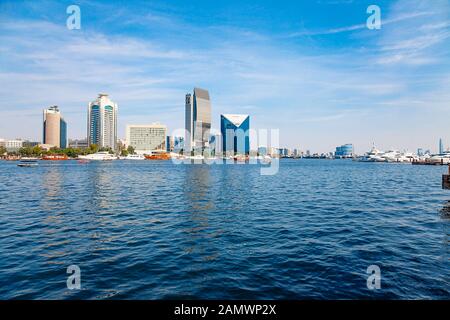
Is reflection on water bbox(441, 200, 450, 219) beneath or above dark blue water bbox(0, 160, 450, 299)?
beneath

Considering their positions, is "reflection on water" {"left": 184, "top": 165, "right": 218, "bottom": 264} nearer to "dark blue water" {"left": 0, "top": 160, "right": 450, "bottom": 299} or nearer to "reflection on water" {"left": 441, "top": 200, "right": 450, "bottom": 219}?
"dark blue water" {"left": 0, "top": 160, "right": 450, "bottom": 299}

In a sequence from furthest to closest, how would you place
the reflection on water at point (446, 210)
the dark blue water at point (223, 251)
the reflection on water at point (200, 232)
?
the reflection on water at point (446, 210), the reflection on water at point (200, 232), the dark blue water at point (223, 251)

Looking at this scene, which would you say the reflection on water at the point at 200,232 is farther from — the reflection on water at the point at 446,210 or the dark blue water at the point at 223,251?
the reflection on water at the point at 446,210

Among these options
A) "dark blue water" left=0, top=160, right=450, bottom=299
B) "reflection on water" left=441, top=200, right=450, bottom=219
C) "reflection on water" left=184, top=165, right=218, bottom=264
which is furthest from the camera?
"reflection on water" left=441, top=200, right=450, bottom=219

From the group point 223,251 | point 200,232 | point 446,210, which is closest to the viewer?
point 223,251

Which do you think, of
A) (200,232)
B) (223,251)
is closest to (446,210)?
(200,232)

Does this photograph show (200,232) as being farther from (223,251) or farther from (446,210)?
(446,210)

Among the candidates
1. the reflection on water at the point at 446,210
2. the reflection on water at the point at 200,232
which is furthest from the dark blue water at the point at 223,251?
the reflection on water at the point at 446,210

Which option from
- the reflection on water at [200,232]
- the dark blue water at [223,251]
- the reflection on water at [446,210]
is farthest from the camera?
the reflection on water at [446,210]

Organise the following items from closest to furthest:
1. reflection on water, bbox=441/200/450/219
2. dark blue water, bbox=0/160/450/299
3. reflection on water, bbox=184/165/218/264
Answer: dark blue water, bbox=0/160/450/299 < reflection on water, bbox=184/165/218/264 < reflection on water, bbox=441/200/450/219

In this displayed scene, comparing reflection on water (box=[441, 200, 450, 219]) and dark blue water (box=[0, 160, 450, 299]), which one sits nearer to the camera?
dark blue water (box=[0, 160, 450, 299])

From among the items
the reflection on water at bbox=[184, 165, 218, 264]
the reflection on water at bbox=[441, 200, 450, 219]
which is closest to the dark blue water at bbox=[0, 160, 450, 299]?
the reflection on water at bbox=[184, 165, 218, 264]
